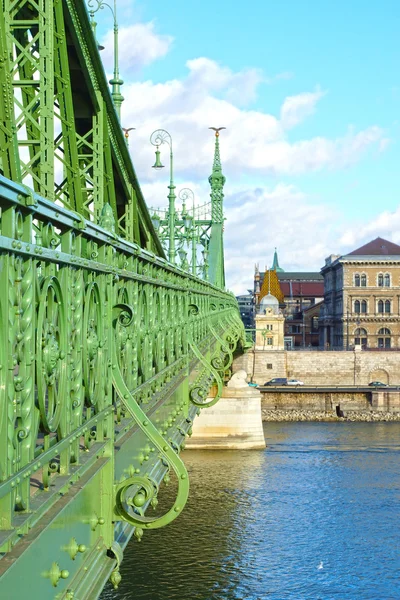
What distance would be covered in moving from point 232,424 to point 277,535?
728 inches

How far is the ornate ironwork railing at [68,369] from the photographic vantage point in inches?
123

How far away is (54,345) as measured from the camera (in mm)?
3797

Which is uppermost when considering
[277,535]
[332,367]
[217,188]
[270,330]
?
[217,188]

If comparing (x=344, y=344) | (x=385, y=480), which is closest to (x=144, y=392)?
(x=385, y=480)

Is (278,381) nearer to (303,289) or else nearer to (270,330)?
(270,330)

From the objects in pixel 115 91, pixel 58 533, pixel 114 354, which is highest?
pixel 115 91

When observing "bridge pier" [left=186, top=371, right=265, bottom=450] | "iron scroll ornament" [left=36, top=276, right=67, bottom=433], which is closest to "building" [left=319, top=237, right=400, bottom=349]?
"bridge pier" [left=186, top=371, right=265, bottom=450]

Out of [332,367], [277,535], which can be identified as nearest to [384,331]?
[332,367]

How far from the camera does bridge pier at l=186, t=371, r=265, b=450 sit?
44.9m

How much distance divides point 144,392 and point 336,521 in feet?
75.3

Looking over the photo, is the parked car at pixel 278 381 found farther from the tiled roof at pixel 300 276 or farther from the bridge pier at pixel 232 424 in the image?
the tiled roof at pixel 300 276

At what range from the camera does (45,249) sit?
3.57 meters

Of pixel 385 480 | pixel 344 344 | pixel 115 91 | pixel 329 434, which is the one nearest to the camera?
pixel 115 91

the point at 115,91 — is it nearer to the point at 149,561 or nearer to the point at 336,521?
the point at 149,561
